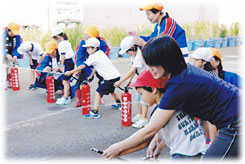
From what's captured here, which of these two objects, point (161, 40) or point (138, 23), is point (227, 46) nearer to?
point (138, 23)

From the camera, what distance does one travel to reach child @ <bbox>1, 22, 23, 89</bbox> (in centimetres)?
770

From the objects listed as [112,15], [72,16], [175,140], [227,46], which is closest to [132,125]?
[175,140]

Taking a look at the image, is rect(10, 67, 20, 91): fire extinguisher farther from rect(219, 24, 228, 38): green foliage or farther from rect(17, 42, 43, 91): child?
rect(219, 24, 228, 38): green foliage

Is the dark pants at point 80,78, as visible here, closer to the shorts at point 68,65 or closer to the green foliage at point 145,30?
the shorts at point 68,65

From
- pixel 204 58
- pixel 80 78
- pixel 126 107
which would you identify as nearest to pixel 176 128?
pixel 204 58

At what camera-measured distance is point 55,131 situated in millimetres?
4691

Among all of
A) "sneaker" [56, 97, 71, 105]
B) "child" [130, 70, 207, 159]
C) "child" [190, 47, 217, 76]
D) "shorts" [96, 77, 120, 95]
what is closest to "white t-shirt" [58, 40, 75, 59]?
"sneaker" [56, 97, 71, 105]

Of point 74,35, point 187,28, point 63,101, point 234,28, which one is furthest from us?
point 234,28

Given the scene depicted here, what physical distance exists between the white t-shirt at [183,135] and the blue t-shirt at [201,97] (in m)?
0.06

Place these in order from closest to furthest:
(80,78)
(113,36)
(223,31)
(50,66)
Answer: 1. (80,78)
2. (50,66)
3. (113,36)
4. (223,31)

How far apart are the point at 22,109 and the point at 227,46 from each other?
13.5 meters

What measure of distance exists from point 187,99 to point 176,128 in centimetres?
22

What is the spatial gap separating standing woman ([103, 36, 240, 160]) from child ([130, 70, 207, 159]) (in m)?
0.05

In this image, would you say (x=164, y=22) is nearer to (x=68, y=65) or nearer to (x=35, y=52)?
(x=68, y=65)
